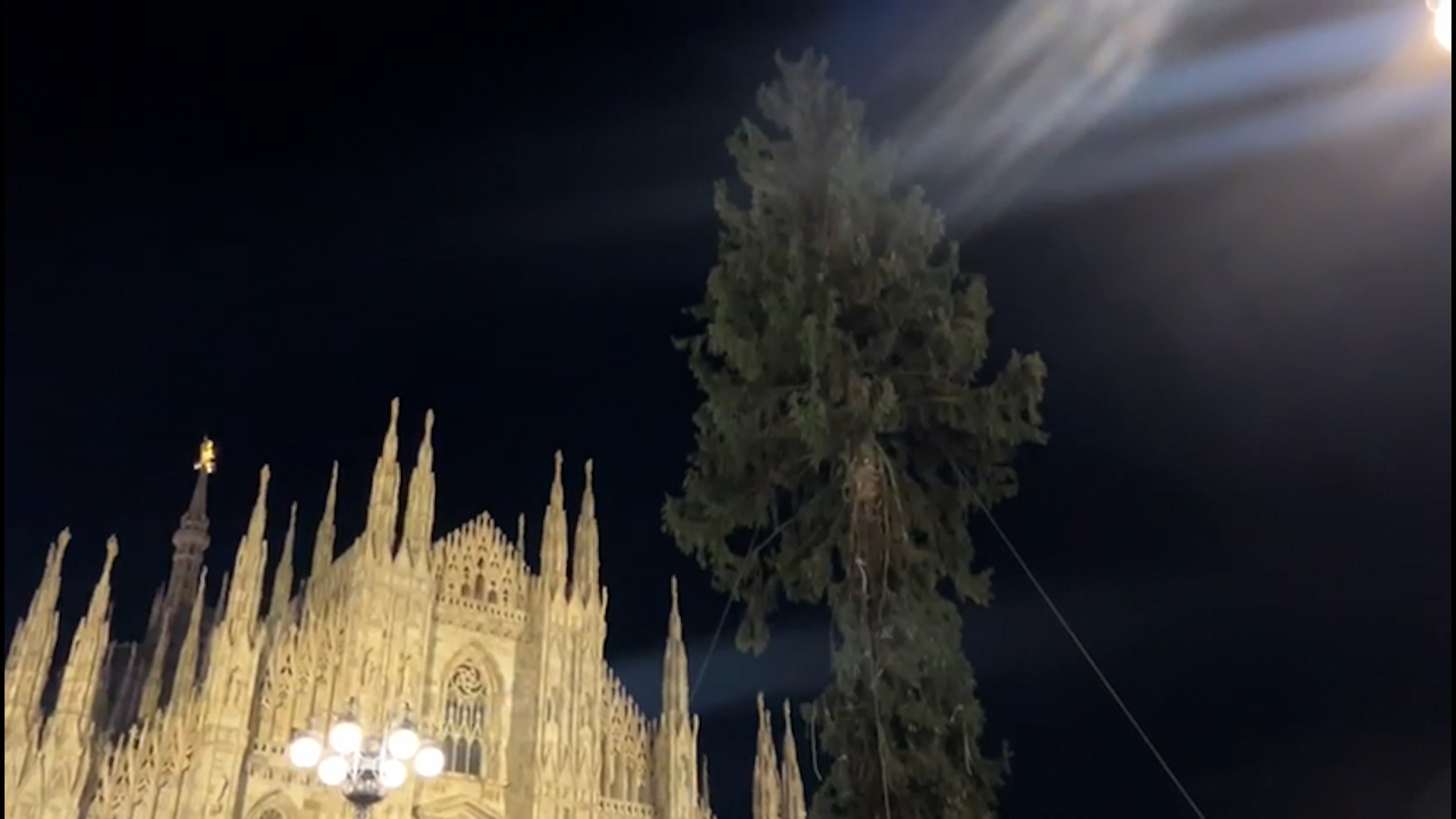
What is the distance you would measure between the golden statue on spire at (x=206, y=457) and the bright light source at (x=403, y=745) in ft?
86.4

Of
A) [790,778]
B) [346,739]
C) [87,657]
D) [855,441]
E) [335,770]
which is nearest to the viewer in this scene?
[855,441]

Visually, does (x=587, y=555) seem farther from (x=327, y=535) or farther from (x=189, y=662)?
(x=189, y=662)

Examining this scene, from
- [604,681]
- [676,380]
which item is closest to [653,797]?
[604,681]

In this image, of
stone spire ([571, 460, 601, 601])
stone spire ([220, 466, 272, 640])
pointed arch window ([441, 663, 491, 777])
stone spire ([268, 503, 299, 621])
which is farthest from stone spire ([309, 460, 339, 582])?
stone spire ([571, 460, 601, 601])

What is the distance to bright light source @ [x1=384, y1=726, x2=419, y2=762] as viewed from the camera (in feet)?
40.2

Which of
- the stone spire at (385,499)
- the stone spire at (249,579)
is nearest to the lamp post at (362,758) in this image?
the stone spire at (249,579)

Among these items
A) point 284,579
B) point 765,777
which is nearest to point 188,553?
point 284,579

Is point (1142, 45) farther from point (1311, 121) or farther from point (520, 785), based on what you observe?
point (520, 785)

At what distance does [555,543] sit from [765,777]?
7.31 metres

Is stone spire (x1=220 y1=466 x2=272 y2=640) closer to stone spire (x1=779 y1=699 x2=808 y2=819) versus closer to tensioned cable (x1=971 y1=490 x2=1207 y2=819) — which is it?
stone spire (x1=779 y1=699 x2=808 y2=819)

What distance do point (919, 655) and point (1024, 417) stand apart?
9.17ft

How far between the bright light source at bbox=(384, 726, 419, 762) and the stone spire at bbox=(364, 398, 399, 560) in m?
13.6

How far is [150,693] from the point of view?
26.7 metres

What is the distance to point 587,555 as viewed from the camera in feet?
93.4
